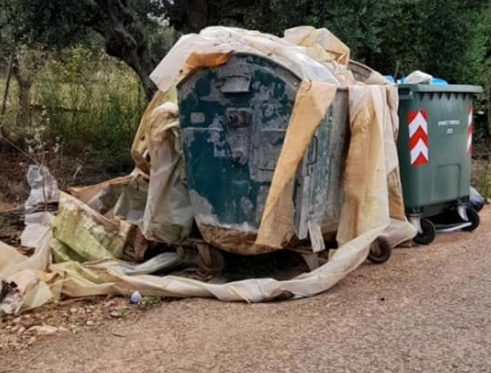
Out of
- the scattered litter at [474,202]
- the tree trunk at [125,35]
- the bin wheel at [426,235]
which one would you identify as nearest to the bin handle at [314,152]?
the bin wheel at [426,235]

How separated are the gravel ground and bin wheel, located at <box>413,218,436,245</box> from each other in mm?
1223

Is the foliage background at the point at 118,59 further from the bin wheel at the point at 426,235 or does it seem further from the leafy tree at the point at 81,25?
the bin wheel at the point at 426,235

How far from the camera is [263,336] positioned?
3.82 metres

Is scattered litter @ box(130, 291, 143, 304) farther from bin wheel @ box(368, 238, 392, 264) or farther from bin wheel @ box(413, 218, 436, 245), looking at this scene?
bin wheel @ box(413, 218, 436, 245)

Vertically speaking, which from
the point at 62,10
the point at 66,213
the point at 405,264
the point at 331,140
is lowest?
the point at 405,264

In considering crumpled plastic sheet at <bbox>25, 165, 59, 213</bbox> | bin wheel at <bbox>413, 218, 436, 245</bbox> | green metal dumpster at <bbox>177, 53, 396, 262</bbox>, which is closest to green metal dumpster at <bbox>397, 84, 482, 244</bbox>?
bin wheel at <bbox>413, 218, 436, 245</bbox>

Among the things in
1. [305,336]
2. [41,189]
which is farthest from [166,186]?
[305,336]

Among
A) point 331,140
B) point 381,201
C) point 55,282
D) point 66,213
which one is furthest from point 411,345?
point 66,213

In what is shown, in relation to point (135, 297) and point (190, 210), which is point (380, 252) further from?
point (135, 297)

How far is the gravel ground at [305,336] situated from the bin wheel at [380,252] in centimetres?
47

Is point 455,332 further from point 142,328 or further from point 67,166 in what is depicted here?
point 67,166

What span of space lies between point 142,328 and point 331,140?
1.91 meters

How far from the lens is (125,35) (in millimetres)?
8484

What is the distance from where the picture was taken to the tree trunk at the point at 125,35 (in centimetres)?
846
